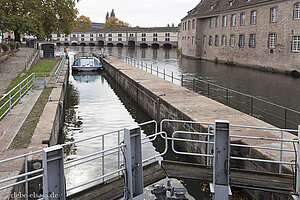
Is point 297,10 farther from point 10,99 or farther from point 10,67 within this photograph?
point 10,99

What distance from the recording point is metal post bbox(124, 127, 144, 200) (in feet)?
22.2

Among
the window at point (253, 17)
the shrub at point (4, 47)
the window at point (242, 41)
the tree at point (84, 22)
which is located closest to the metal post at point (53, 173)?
the shrub at point (4, 47)

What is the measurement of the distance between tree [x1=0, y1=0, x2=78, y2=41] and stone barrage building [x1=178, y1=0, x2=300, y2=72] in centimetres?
2180

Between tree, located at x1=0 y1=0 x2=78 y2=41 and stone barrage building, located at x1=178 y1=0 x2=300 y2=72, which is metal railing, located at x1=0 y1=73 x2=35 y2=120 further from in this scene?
stone barrage building, located at x1=178 y1=0 x2=300 y2=72

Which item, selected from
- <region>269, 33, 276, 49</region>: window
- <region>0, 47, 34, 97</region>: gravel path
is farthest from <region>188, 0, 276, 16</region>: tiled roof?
<region>0, 47, 34, 97</region>: gravel path

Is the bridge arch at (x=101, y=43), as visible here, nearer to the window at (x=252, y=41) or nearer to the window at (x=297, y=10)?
the window at (x=252, y=41)

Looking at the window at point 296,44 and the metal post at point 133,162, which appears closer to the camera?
the metal post at point 133,162

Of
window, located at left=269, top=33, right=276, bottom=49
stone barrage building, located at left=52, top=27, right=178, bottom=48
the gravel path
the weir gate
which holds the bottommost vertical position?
the weir gate

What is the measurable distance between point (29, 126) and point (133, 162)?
232 inches

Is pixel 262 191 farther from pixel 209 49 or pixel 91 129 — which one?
pixel 209 49

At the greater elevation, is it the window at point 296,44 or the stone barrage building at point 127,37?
the stone barrage building at point 127,37

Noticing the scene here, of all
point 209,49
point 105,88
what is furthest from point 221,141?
point 209,49

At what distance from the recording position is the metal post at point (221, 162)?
7426mm

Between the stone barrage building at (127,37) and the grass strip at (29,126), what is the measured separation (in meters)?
108
